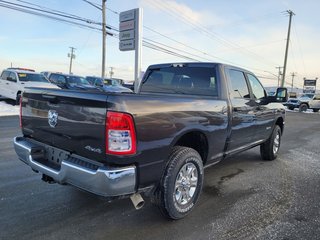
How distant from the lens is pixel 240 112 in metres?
4.70

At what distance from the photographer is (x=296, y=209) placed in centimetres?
395

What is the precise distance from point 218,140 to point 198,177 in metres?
0.68

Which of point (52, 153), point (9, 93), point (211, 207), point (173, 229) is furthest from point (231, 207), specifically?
point (9, 93)

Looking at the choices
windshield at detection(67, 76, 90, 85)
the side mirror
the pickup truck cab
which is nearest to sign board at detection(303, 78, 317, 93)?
windshield at detection(67, 76, 90, 85)

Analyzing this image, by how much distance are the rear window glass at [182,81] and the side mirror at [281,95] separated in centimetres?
204

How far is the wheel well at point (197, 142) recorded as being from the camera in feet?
12.5

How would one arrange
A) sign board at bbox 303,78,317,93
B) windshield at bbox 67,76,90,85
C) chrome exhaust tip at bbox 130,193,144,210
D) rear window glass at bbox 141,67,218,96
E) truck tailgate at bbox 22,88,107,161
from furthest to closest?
sign board at bbox 303,78,317,93 < windshield at bbox 67,76,90,85 < rear window glass at bbox 141,67,218,96 < chrome exhaust tip at bbox 130,193,144,210 < truck tailgate at bbox 22,88,107,161

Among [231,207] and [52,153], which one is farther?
[231,207]

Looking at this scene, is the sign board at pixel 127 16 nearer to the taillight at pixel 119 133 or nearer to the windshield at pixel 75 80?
the windshield at pixel 75 80

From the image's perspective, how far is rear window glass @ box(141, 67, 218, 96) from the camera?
14.9 feet

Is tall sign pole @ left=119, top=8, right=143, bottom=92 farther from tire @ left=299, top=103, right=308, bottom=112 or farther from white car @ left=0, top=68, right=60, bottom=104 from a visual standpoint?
tire @ left=299, top=103, right=308, bottom=112

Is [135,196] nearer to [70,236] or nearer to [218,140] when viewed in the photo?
[70,236]

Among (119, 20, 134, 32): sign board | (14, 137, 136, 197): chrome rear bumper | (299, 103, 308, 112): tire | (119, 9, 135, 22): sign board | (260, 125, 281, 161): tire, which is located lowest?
(299, 103, 308, 112): tire

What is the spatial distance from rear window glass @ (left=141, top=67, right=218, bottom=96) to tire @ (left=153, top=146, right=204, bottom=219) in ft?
4.18
